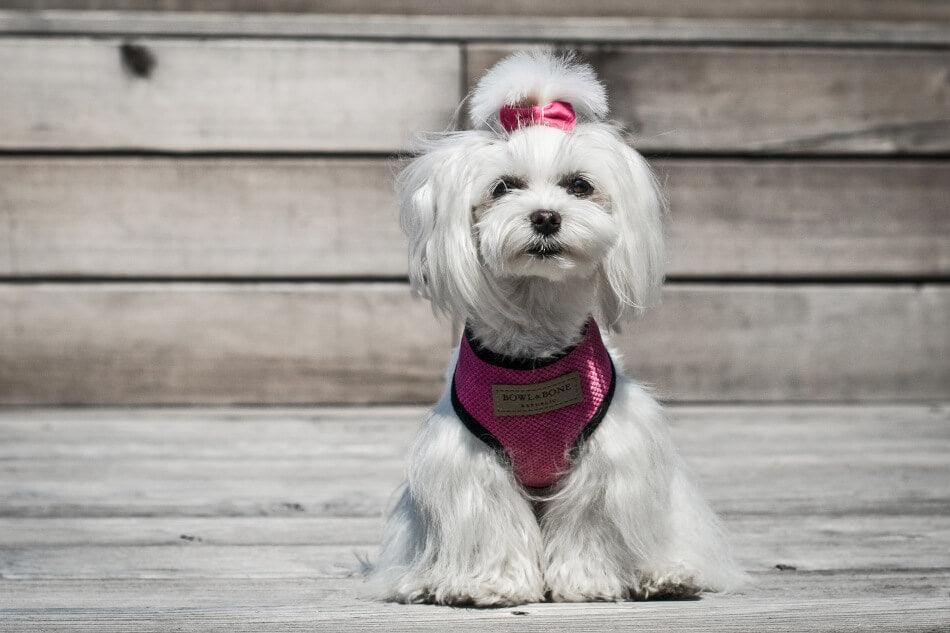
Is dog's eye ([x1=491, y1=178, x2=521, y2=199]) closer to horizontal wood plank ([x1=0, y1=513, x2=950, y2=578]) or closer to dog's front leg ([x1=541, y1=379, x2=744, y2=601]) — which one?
dog's front leg ([x1=541, y1=379, x2=744, y2=601])

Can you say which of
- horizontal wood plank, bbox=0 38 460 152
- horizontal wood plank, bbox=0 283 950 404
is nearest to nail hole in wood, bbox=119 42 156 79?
horizontal wood plank, bbox=0 38 460 152

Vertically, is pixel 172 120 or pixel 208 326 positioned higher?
pixel 172 120

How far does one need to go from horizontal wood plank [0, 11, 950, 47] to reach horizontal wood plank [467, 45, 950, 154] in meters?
0.04

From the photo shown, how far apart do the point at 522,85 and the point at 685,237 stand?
1.92 meters

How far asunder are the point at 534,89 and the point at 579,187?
16cm

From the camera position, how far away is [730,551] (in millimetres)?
1817

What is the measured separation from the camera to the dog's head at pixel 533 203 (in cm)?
159

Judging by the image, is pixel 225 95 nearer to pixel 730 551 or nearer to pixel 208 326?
pixel 208 326

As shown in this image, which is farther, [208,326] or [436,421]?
[208,326]

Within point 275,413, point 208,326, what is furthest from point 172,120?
point 275,413

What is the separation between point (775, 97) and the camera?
3.50 metres

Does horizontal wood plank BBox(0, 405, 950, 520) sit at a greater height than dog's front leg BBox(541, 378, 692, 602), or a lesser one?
lesser

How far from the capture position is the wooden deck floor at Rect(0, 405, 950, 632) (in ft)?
A: 5.27

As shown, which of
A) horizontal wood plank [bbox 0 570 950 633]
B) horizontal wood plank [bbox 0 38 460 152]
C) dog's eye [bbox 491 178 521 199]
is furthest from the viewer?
horizontal wood plank [bbox 0 38 460 152]
